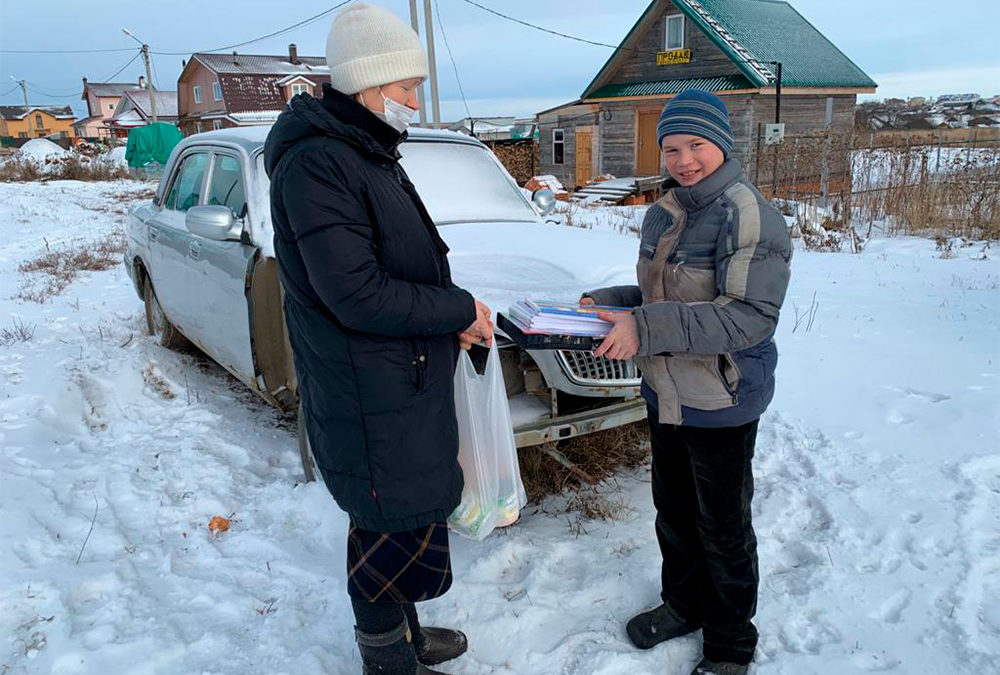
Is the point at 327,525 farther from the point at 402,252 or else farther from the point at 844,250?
the point at 844,250

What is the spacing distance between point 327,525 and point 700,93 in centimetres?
236

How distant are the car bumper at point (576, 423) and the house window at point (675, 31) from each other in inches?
783

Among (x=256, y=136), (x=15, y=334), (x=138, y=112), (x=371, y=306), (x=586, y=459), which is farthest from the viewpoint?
(x=138, y=112)

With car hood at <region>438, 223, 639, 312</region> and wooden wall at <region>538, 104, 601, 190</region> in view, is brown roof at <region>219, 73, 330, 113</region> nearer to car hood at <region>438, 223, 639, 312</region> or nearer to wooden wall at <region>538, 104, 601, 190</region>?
wooden wall at <region>538, 104, 601, 190</region>

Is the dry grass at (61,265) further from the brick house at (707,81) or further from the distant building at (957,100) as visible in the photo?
the distant building at (957,100)

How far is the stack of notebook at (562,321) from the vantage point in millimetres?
1966

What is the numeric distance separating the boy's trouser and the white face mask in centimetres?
121

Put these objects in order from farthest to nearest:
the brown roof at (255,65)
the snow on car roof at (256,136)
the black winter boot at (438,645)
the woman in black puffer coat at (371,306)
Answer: the brown roof at (255,65) < the snow on car roof at (256,136) < the black winter boot at (438,645) < the woman in black puffer coat at (371,306)

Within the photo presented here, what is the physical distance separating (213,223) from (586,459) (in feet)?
7.45

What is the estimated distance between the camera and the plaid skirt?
2.00 meters

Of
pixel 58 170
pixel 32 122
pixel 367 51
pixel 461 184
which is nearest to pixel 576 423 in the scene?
pixel 367 51

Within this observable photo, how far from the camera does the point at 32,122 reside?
82.1 meters

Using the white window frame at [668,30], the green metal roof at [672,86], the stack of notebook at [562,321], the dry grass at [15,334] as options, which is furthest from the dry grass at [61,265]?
the white window frame at [668,30]

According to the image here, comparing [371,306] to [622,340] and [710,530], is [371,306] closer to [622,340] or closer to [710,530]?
[622,340]
